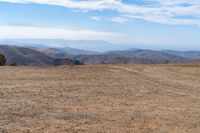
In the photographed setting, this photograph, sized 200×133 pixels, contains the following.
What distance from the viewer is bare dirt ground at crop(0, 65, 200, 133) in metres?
12.2

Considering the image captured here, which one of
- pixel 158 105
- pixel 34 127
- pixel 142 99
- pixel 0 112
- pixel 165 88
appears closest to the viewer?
pixel 34 127

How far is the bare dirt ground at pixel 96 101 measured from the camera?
12.2m

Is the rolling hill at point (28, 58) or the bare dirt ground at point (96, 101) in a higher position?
the bare dirt ground at point (96, 101)

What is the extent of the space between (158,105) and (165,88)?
15.3ft

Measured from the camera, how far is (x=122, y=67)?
29219 mm

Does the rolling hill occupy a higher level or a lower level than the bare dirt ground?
lower

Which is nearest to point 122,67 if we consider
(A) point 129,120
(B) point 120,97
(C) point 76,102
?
(B) point 120,97

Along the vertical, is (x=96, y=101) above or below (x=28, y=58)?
above

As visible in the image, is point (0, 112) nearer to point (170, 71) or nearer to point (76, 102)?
point (76, 102)

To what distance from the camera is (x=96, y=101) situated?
16.1 m

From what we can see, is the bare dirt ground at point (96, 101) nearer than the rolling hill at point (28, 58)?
Yes

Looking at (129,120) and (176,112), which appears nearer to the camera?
(129,120)

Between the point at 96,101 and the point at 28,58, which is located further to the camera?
the point at 28,58

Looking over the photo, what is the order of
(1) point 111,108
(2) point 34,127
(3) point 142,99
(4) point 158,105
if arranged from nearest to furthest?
(2) point 34,127 → (1) point 111,108 → (4) point 158,105 → (3) point 142,99
